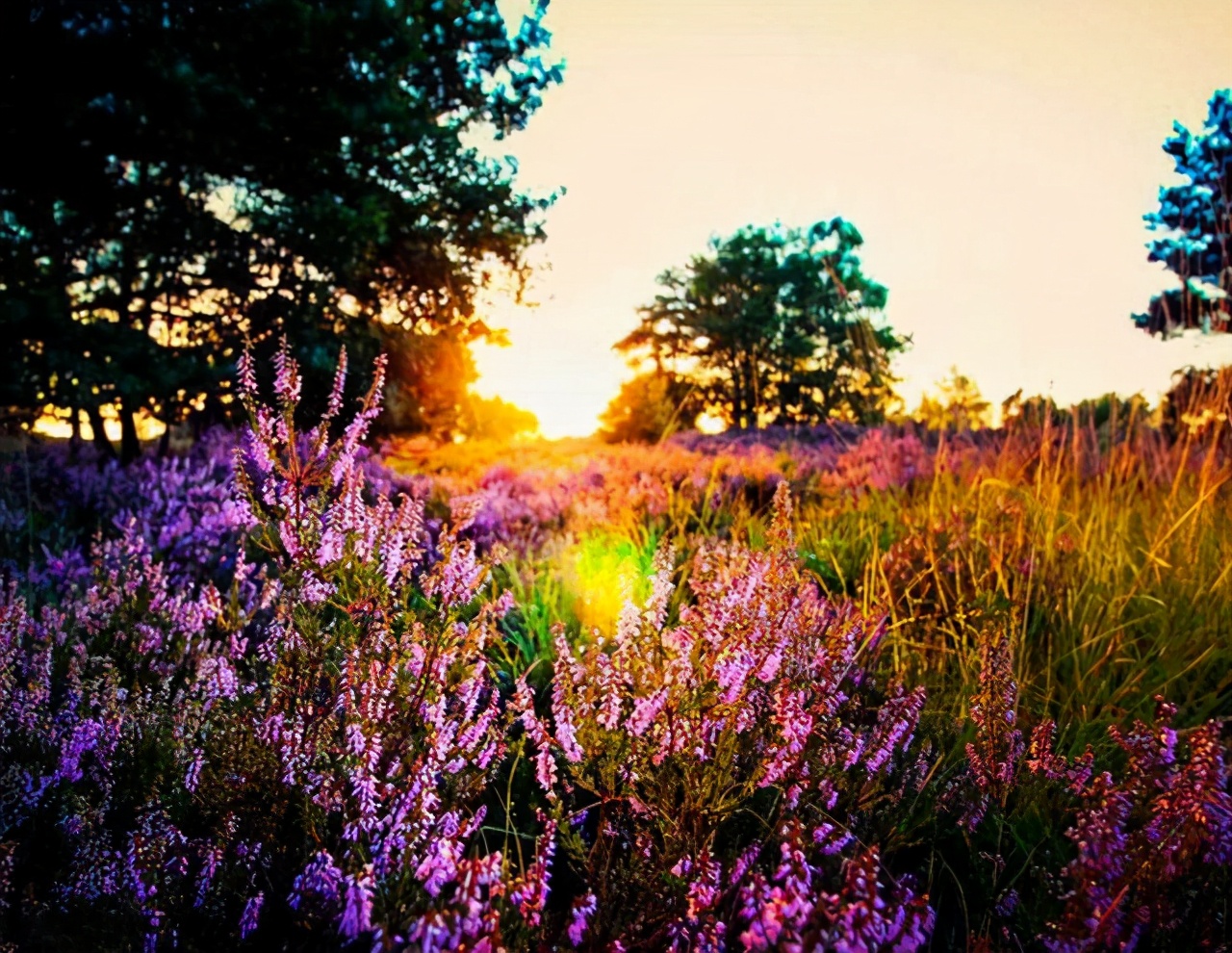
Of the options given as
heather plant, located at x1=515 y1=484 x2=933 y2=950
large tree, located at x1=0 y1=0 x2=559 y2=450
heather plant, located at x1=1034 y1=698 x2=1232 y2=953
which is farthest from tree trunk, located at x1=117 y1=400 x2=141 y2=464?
heather plant, located at x1=1034 y1=698 x2=1232 y2=953

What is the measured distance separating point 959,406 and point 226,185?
9.25 metres

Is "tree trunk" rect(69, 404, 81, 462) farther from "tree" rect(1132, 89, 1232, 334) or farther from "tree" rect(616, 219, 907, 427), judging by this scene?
"tree" rect(616, 219, 907, 427)

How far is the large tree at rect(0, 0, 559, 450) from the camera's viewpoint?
8984 millimetres

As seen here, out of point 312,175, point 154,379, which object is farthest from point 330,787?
point 312,175

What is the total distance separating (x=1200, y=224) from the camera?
8180mm

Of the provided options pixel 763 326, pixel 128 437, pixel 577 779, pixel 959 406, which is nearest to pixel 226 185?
pixel 128 437

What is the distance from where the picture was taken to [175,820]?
1.98 metres

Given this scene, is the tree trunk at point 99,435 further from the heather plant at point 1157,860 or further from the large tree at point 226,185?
the heather plant at point 1157,860

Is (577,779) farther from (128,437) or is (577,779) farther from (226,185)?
(226,185)

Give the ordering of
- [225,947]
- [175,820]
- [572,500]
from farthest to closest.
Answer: [572,500] < [175,820] < [225,947]

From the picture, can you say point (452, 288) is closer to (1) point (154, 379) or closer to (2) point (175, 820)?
(1) point (154, 379)

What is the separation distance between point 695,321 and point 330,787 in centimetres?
Result: 3614

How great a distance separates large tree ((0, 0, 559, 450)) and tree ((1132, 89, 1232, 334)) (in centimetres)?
766

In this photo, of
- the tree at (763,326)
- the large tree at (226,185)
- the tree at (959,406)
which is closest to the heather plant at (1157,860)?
the tree at (959,406)
